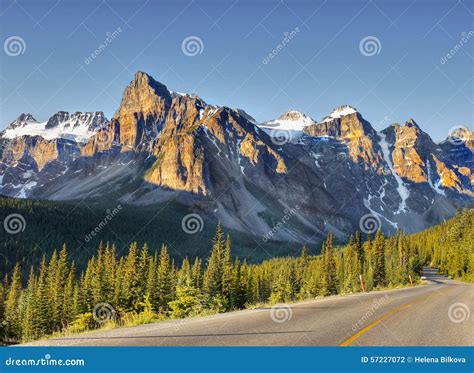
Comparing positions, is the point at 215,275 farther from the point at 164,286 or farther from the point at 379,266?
the point at 379,266

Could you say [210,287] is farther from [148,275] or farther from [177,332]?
[177,332]

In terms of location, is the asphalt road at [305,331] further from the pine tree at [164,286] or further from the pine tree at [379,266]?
the pine tree at [379,266]

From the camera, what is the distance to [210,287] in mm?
50219

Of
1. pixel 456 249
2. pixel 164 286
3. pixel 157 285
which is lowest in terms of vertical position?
pixel 164 286

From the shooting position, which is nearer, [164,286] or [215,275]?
[215,275]

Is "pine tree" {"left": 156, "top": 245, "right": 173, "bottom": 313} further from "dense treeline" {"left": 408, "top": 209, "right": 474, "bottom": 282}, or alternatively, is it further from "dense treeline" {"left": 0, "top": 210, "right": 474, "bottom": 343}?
"dense treeline" {"left": 408, "top": 209, "right": 474, "bottom": 282}

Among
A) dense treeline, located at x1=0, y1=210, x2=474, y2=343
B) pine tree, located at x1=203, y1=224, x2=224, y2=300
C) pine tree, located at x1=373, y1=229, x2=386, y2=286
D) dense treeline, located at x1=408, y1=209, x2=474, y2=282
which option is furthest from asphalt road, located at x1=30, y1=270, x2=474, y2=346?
dense treeline, located at x1=408, y1=209, x2=474, y2=282

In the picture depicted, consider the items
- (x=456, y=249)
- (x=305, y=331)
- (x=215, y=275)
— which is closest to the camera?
(x=305, y=331)

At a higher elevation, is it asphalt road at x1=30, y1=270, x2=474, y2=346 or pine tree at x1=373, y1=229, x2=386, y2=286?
asphalt road at x1=30, y1=270, x2=474, y2=346

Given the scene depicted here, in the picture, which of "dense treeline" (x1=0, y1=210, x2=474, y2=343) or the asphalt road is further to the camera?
"dense treeline" (x1=0, y1=210, x2=474, y2=343)

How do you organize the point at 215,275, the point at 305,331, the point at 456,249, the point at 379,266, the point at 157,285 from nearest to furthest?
the point at 305,331
the point at 215,275
the point at 157,285
the point at 379,266
the point at 456,249

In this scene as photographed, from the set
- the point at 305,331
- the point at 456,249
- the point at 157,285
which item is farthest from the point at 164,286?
the point at 456,249

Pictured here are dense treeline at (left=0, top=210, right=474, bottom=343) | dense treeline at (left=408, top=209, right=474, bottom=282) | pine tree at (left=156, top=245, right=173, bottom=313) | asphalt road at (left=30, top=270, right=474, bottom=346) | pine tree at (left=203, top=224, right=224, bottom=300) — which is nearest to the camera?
asphalt road at (left=30, top=270, right=474, bottom=346)
